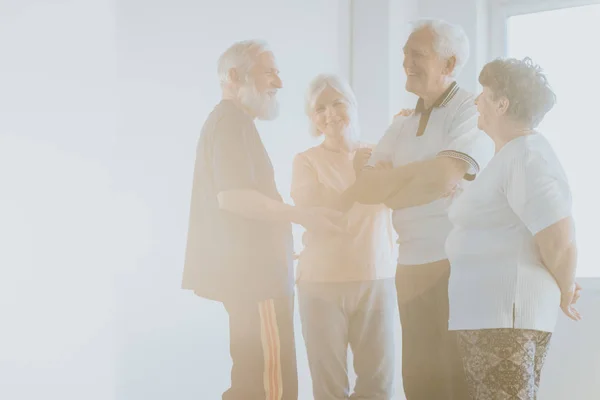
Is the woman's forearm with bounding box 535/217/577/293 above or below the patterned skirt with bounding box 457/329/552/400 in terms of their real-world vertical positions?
above

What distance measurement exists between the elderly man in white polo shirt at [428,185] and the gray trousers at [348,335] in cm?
6

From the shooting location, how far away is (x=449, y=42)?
1988 mm

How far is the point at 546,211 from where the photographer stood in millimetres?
1582

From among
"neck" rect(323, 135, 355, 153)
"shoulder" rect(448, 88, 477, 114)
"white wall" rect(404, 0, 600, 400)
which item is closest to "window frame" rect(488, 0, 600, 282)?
"white wall" rect(404, 0, 600, 400)

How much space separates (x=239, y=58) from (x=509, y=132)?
2.37ft

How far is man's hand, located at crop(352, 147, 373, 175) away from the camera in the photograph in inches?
81.3

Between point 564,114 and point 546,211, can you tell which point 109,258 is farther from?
point 564,114

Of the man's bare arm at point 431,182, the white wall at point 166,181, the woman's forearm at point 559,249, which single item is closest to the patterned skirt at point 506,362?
the woman's forearm at point 559,249

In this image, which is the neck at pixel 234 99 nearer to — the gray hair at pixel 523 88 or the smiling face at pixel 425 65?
the smiling face at pixel 425 65

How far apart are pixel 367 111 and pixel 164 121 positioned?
0.73m

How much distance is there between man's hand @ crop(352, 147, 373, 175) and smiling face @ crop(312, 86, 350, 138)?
78 mm

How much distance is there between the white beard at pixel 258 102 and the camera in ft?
6.29

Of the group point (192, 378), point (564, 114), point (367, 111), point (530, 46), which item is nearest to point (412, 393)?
point (192, 378)

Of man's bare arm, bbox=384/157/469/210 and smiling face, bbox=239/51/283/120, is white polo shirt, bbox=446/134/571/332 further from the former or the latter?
smiling face, bbox=239/51/283/120
